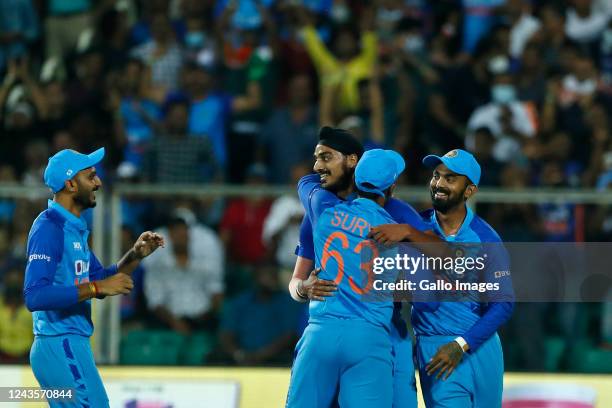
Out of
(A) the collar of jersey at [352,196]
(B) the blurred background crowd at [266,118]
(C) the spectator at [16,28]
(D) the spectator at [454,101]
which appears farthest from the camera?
(C) the spectator at [16,28]

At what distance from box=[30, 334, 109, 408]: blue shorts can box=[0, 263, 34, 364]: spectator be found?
10.9 ft

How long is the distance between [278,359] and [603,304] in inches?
106

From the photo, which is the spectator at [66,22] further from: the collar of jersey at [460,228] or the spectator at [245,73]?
the collar of jersey at [460,228]

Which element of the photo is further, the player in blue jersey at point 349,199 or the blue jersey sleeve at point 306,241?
the blue jersey sleeve at point 306,241

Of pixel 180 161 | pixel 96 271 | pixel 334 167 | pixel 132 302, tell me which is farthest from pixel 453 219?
pixel 180 161

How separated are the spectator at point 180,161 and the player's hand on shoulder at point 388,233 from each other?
5017mm

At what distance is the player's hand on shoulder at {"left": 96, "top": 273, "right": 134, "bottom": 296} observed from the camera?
771cm

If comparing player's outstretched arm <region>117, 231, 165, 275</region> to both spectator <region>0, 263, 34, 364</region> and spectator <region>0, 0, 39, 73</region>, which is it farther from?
spectator <region>0, 0, 39, 73</region>

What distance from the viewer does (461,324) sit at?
794cm

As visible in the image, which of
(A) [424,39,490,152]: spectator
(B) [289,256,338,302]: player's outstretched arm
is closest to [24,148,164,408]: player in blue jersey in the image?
(B) [289,256,338,302]: player's outstretched arm

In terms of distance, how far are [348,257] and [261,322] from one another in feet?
12.0

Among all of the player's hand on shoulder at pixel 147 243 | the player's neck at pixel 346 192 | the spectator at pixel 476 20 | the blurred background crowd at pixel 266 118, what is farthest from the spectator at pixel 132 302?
the spectator at pixel 476 20

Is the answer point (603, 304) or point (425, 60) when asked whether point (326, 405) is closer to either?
point (603, 304)

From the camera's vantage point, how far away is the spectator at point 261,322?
1107 centimetres
